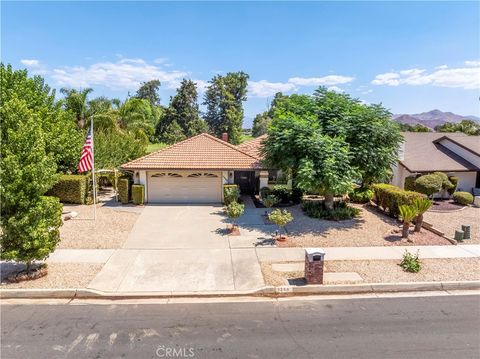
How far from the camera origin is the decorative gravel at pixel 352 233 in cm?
1348

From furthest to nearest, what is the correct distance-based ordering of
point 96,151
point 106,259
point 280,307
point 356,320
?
point 96,151 < point 106,259 < point 280,307 < point 356,320

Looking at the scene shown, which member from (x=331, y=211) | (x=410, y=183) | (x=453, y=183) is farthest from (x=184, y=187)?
(x=453, y=183)

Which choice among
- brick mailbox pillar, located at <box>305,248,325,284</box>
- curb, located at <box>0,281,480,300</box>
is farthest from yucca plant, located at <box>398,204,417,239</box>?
brick mailbox pillar, located at <box>305,248,325,284</box>

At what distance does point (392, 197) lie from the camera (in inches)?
658

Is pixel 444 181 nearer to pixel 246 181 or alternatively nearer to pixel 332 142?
pixel 332 142

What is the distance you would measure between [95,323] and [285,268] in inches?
225

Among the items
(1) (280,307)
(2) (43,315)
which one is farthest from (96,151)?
(1) (280,307)

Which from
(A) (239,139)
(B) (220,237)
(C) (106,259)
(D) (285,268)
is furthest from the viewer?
(A) (239,139)

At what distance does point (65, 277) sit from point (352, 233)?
10918 millimetres

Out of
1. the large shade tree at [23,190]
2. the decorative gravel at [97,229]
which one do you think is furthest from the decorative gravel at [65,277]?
the decorative gravel at [97,229]

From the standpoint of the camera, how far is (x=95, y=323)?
7.89 m

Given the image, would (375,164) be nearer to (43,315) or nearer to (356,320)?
(356,320)

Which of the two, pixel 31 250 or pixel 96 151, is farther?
pixel 96 151

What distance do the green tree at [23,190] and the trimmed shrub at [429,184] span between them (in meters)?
19.0
